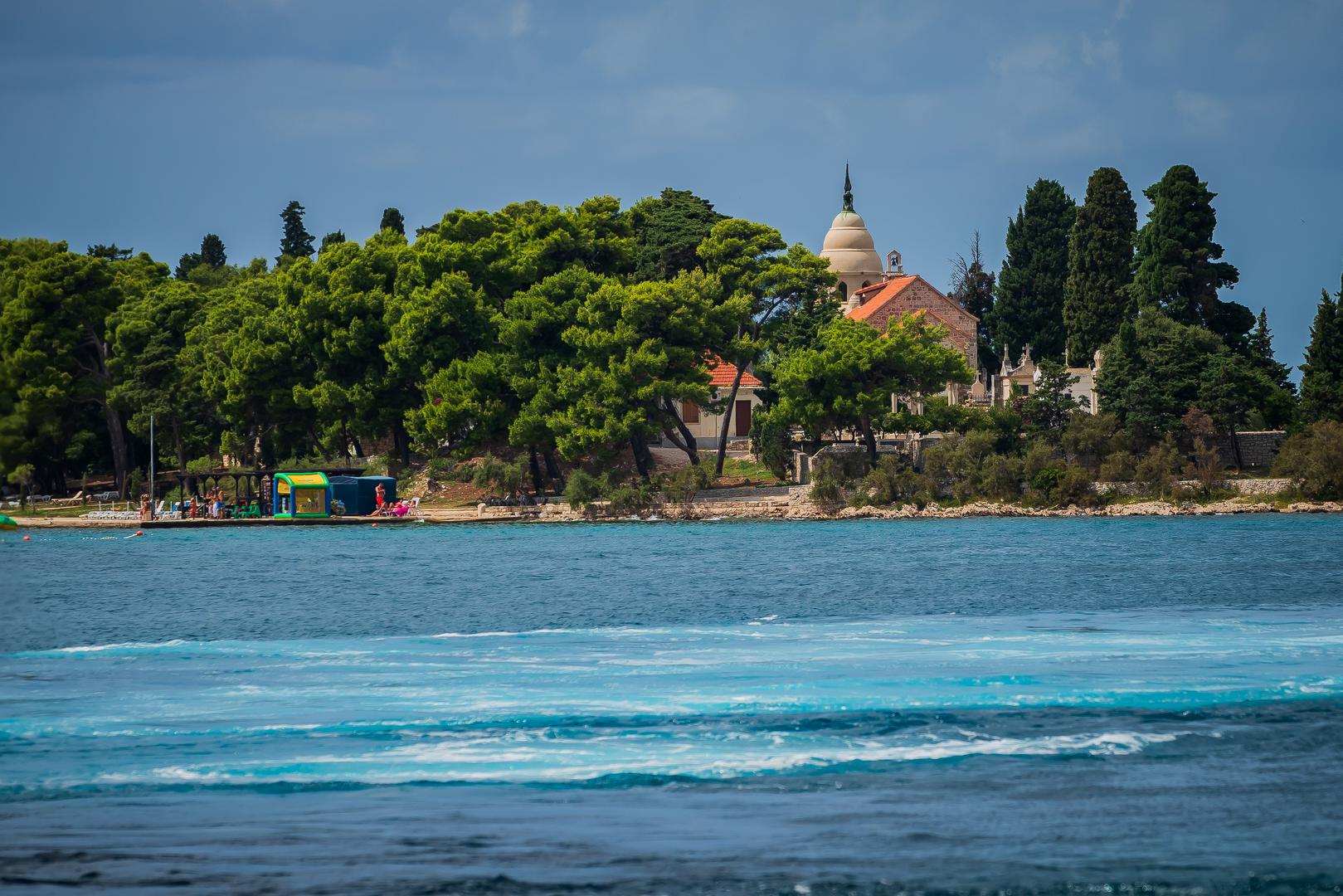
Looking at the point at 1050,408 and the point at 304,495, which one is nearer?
the point at 1050,408

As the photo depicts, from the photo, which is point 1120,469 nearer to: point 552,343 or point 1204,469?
point 1204,469

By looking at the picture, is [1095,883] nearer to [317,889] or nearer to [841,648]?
[317,889]

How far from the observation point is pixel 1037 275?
2813 inches

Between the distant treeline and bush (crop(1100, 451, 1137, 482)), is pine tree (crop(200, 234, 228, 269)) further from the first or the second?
bush (crop(1100, 451, 1137, 482))

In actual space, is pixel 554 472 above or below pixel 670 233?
below

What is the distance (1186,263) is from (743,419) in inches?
778

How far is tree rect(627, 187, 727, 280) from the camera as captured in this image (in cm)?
5725

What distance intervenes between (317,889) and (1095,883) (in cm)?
462

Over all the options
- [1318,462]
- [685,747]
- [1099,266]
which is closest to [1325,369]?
[1318,462]

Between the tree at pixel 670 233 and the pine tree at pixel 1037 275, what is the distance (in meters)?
19.6

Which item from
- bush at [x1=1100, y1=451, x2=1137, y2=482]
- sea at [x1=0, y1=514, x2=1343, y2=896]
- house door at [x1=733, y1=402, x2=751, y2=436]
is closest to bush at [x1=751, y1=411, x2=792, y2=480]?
bush at [x1=1100, y1=451, x2=1137, y2=482]

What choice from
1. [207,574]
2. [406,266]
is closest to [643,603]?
[207,574]

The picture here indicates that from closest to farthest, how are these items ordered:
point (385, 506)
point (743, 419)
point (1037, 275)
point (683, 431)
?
point (385, 506) → point (683, 431) → point (743, 419) → point (1037, 275)

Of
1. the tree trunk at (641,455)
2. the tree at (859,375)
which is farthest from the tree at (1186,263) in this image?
the tree trunk at (641,455)
